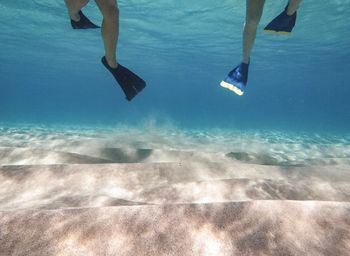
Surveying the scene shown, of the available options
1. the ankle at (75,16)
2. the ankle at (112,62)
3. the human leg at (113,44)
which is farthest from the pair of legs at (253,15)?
the ankle at (75,16)

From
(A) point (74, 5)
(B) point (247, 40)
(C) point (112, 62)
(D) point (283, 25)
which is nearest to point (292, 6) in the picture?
(D) point (283, 25)

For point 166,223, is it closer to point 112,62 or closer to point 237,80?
point 112,62

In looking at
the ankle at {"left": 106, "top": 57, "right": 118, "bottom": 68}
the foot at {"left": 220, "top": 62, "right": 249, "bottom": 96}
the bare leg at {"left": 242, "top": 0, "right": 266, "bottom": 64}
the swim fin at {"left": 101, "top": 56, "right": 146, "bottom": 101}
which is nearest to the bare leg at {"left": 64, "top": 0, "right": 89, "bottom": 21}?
the ankle at {"left": 106, "top": 57, "right": 118, "bottom": 68}

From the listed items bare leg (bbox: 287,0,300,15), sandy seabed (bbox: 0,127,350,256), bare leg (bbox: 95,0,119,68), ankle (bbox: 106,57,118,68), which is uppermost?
bare leg (bbox: 287,0,300,15)

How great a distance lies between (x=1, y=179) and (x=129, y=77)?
245cm

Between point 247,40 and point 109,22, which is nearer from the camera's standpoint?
point 109,22

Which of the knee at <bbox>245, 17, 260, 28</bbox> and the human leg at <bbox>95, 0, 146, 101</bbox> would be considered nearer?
the human leg at <bbox>95, 0, 146, 101</bbox>

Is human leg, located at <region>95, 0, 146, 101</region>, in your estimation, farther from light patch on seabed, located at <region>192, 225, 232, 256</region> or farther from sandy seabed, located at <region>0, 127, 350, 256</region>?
light patch on seabed, located at <region>192, 225, 232, 256</region>

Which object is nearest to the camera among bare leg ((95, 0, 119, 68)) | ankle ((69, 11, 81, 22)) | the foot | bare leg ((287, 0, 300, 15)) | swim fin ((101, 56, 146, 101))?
bare leg ((95, 0, 119, 68))

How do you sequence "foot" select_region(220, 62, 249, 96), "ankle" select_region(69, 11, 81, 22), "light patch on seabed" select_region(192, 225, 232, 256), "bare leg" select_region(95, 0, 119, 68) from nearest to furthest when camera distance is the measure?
"light patch on seabed" select_region(192, 225, 232, 256) → "bare leg" select_region(95, 0, 119, 68) → "ankle" select_region(69, 11, 81, 22) → "foot" select_region(220, 62, 249, 96)

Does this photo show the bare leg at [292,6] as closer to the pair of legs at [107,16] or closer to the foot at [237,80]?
the foot at [237,80]

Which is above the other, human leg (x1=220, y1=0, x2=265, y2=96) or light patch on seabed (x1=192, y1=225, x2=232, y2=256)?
human leg (x1=220, y1=0, x2=265, y2=96)

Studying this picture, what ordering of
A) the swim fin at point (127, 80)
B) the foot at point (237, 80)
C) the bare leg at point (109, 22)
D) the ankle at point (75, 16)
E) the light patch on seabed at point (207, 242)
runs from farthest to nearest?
the foot at point (237, 80)
the swim fin at point (127, 80)
the ankle at point (75, 16)
the bare leg at point (109, 22)
the light patch on seabed at point (207, 242)

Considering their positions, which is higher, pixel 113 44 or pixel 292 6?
pixel 292 6
